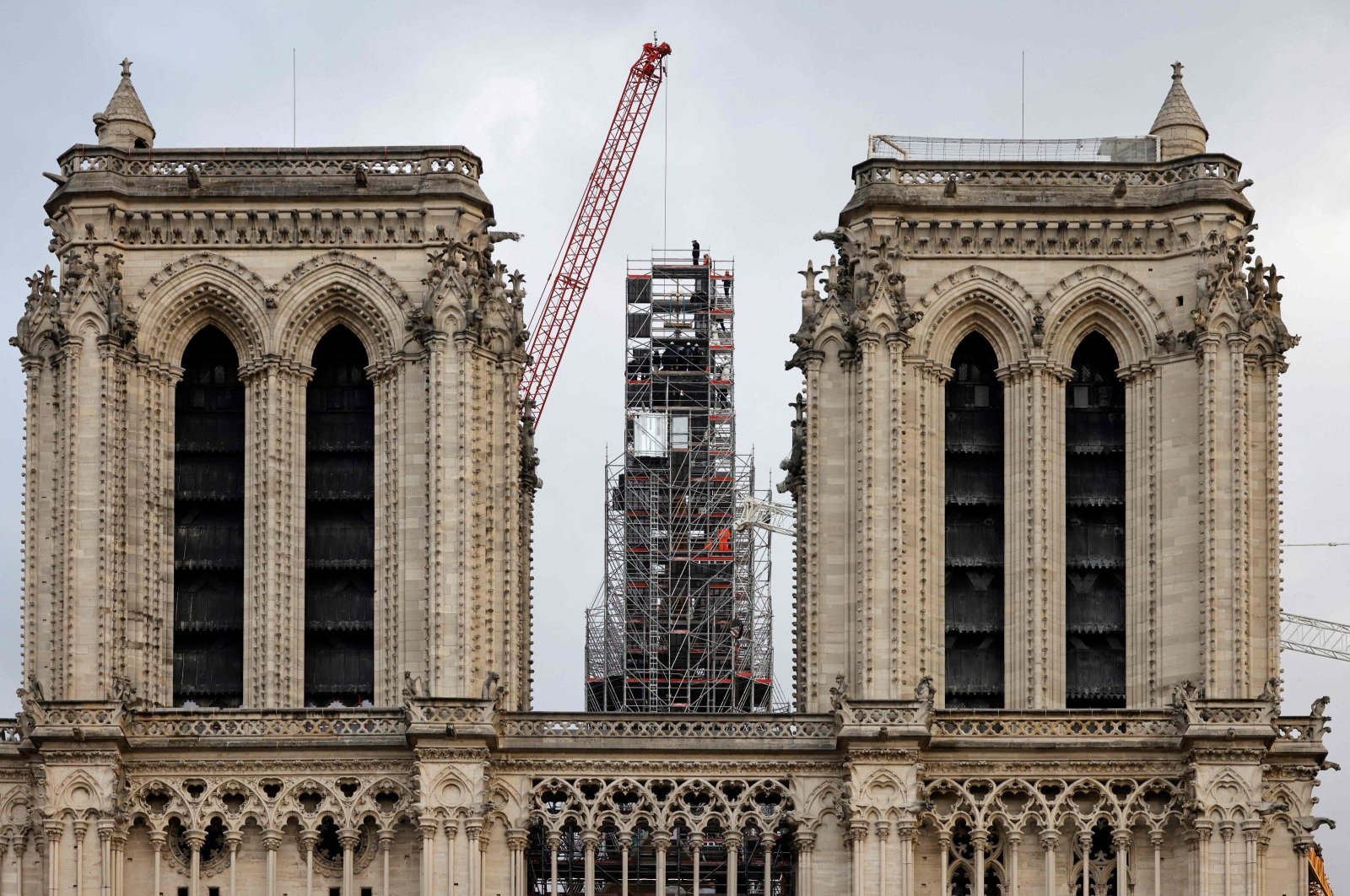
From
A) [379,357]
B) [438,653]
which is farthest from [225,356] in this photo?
[438,653]

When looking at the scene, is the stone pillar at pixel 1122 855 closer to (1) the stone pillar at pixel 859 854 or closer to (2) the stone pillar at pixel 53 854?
(1) the stone pillar at pixel 859 854

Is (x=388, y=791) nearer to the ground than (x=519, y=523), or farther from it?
nearer to the ground

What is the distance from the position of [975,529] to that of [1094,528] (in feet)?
7.49

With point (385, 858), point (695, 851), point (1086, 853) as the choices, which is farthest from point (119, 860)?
point (1086, 853)

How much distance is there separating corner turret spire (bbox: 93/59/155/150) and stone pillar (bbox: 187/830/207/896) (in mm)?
13768

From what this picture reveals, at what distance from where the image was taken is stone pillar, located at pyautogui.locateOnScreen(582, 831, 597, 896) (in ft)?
233

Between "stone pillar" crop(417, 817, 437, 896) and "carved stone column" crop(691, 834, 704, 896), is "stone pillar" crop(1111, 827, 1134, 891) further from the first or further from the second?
"stone pillar" crop(417, 817, 437, 896)

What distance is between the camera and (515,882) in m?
70.6

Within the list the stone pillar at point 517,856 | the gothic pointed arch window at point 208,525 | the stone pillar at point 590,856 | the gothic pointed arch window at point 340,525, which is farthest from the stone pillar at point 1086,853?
the gothic pointed arch window at point 208,525

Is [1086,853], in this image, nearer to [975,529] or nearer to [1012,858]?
[1012,858]

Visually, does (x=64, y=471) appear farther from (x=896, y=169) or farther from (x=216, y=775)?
(x=896, y=169)

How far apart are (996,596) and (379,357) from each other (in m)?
12.5

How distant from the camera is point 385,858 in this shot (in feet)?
232

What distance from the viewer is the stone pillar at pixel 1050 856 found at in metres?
70.8
